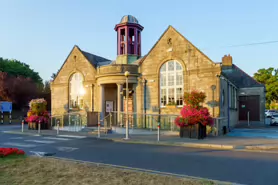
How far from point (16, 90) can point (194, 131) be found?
30.8 metres

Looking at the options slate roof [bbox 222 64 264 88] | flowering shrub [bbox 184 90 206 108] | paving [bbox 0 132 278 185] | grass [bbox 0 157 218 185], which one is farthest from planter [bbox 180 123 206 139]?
slate roof [bbox 222 64 264 88]

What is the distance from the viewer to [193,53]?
16.5 m

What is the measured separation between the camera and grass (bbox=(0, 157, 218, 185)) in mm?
5074

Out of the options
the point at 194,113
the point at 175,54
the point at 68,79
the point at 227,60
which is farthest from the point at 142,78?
the point at 227,60

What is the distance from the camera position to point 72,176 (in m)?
5.56

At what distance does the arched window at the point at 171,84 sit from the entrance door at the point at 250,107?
13853 mm

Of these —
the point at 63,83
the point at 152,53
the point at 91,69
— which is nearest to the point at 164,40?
the point at 152,53

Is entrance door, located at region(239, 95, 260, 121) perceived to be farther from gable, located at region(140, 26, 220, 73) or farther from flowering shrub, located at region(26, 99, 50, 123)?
flowering shrub, located at region(26, 99, 50, 123)

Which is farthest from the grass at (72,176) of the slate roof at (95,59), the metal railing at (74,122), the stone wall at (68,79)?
the slate roof at (95,59)

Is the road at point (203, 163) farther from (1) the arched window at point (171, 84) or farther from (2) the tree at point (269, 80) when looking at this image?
(2) the tree at point (269, 80)

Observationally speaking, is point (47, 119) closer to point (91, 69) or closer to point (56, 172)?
point (91, 69)

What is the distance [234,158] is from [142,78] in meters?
11.3

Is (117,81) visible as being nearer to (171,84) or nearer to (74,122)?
(171,84)

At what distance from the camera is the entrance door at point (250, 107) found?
26797mm
